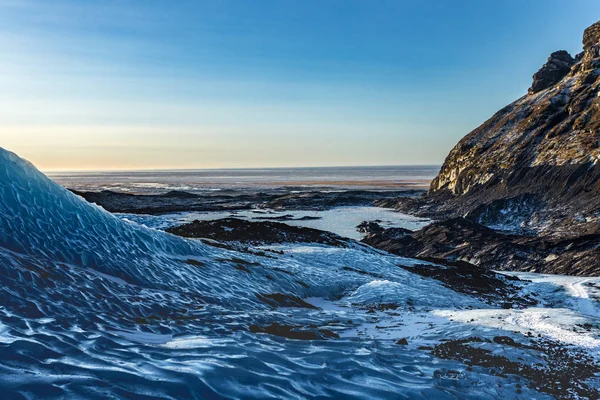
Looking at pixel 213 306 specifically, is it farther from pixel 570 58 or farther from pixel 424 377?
pixel 570 58

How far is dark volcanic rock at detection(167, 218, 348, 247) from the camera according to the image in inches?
1027

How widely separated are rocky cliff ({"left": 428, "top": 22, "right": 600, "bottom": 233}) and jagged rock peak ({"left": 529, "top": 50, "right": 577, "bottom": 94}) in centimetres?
13

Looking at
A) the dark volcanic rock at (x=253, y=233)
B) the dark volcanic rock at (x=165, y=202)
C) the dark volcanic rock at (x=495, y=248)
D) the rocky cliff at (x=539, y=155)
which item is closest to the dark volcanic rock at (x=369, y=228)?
the dark volcanic rock at (x=495, y=248)

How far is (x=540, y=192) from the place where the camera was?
3716 centimetres

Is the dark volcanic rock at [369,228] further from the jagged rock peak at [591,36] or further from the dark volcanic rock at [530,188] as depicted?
A: the jagged rock peak at [591,36]

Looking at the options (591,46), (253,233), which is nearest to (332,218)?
(253,233)

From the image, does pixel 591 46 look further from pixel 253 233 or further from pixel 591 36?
pixel 253 233

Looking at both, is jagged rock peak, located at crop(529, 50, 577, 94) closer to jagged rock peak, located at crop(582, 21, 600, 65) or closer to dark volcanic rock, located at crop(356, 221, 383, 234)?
jagged rock peak, located at crop(582, 21, 600, 65)

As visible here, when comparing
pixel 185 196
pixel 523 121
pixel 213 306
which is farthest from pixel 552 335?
pixel 185 196

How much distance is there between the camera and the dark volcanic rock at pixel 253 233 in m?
26.1

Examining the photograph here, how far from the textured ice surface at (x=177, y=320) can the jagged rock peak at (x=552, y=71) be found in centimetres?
5536

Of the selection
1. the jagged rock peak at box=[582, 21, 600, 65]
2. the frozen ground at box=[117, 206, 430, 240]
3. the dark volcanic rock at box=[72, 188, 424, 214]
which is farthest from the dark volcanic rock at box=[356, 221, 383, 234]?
the jagged rock peak at box=[582, 21, 600, 65]

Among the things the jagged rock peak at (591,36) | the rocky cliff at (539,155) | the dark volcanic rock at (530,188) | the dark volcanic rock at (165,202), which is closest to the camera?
the dark volcanic rock at (530,188)

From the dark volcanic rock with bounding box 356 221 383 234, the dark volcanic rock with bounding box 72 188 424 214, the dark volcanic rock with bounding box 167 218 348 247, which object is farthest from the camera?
the dark volcanic rock with bounding box 72 188 424 214
